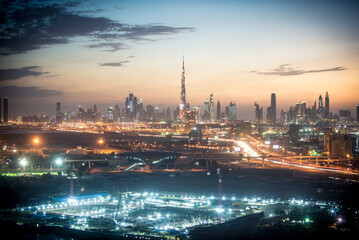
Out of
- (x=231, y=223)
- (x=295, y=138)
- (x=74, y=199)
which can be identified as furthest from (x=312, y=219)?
(x=295, y=138)

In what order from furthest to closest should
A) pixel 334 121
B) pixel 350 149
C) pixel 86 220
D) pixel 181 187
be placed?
pixel 334 121 < pixel 350 149 < pixel 181 187 < pixel 86 220

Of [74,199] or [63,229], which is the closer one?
[63,229]

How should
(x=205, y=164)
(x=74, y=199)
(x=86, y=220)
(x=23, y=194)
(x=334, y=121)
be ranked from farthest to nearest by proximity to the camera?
(x=334, y=121), (x=205, y=164), (x=23, y=194), (x=74, y=199), (x=86, y=220)

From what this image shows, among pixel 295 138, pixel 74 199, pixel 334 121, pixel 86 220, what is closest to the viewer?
pixel 86 220

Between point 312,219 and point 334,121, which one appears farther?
point 334,121

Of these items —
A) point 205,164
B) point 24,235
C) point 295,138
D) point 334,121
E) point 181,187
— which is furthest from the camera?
point 334,121

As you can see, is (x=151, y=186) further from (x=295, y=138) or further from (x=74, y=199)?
(x=295, y=138)

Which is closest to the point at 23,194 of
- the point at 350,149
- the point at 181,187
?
the point at 181,187

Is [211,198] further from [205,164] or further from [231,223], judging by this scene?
[205,164]
